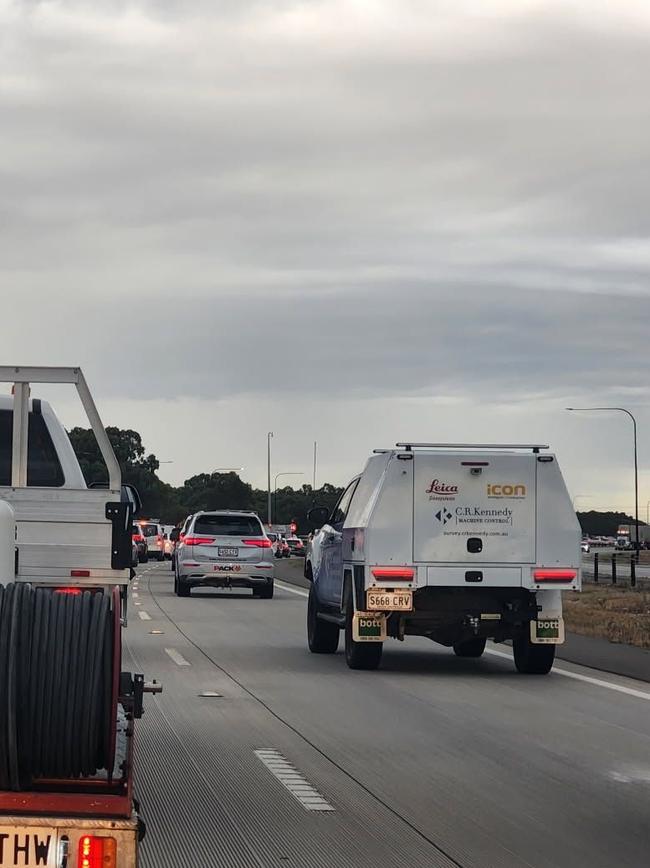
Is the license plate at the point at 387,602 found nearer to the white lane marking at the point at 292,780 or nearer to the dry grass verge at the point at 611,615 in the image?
the dry grass verge at the point at 611,615

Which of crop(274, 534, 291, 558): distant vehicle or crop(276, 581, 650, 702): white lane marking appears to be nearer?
crop(276, 581, 650, 702): white lane marking

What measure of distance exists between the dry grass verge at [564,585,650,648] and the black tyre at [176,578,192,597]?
811 centimetres

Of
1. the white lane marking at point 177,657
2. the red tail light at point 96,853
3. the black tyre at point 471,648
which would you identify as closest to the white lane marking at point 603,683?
the black tyre at point 471,648

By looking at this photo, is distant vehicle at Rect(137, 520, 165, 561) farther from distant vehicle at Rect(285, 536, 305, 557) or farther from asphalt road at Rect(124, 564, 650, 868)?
asphalt road at Rect(124, 564, 650, 868)

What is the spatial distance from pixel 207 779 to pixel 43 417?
3450 mm

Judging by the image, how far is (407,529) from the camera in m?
17.1

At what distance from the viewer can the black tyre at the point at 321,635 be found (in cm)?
1981

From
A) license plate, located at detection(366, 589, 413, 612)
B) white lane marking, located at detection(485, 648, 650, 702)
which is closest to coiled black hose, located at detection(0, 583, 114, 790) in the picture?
white lane marking, located at detection(485, 648, 650, 702)

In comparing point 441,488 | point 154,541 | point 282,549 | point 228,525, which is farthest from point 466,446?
point 282,549

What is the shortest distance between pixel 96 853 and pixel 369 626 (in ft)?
39.4

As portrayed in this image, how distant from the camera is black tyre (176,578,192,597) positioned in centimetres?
3578

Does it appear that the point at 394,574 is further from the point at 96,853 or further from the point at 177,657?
the point at 96,853

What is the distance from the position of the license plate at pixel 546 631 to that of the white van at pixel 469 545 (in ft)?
0.03

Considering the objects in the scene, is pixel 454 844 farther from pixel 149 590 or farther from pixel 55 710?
pixel 149 590
